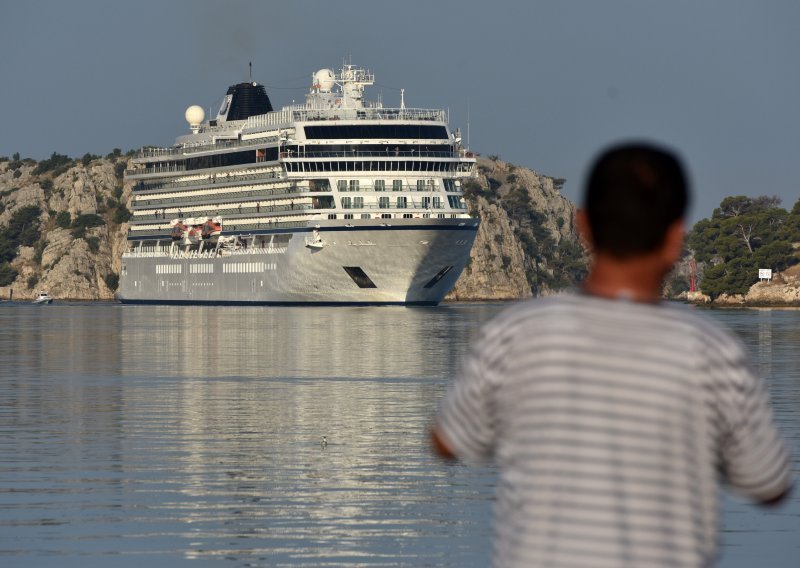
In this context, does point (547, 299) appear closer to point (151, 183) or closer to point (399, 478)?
point (399, 478)

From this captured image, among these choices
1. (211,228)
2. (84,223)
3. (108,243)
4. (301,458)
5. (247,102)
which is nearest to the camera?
(301,458)

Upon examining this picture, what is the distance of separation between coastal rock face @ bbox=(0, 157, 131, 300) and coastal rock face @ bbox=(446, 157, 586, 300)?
125ft

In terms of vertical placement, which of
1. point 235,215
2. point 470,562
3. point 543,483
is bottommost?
point 470,562

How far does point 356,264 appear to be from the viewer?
102 metres

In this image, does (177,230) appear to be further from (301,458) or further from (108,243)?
(301,458)

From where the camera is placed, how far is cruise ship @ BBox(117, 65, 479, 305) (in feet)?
335

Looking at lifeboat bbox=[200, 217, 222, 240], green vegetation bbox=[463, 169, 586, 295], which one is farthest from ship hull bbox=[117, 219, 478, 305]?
green vegetation bbox=[463, 169, 586, 295]

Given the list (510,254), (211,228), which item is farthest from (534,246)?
(211,228)

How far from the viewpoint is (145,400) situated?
29.1 metres

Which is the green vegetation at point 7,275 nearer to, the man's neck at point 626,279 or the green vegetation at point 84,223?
the green vegetation at point 84,223

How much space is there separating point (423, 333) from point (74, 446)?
129ft

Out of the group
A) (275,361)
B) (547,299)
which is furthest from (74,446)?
(275,361)

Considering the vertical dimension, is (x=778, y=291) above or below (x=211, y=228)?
below

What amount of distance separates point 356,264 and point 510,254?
80.5m
